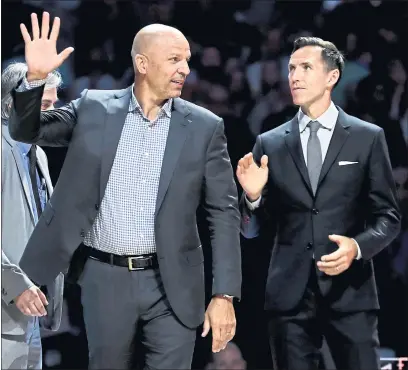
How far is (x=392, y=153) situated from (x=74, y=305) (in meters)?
2.00

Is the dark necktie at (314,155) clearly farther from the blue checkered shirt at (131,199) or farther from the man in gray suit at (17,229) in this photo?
the man in gray suit at (17,229)

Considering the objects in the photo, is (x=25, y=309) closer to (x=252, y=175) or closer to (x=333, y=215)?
(x=252, y=175)

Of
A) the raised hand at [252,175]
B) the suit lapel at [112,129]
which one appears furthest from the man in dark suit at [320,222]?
the suit lapel at [112,129]

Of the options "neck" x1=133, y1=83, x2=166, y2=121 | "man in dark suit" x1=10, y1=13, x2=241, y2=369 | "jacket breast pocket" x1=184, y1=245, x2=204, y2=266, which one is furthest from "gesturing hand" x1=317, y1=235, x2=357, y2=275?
"neck" x1=133, y1=83, x2=166, y2=121

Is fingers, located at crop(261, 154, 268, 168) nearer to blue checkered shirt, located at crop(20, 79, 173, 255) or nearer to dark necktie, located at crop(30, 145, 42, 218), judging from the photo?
blue checkered shirt, located at crop(20, 79, 173, 255)

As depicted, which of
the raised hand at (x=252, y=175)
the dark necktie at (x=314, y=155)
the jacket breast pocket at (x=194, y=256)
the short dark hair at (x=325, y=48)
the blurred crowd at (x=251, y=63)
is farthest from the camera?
the blurred crowd at (x=251, y=63)

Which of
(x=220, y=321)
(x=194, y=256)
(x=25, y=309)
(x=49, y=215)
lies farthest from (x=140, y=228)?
(x=25, y=309)

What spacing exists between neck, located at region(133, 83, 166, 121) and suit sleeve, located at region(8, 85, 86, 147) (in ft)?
0.76

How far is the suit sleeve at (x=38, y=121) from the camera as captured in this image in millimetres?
2910

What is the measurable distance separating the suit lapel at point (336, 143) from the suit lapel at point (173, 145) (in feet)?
2.15

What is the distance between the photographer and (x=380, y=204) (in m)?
3.40

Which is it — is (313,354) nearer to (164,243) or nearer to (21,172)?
(164,243)

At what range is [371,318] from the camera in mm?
3416

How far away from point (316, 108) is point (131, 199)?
1.00 metres
